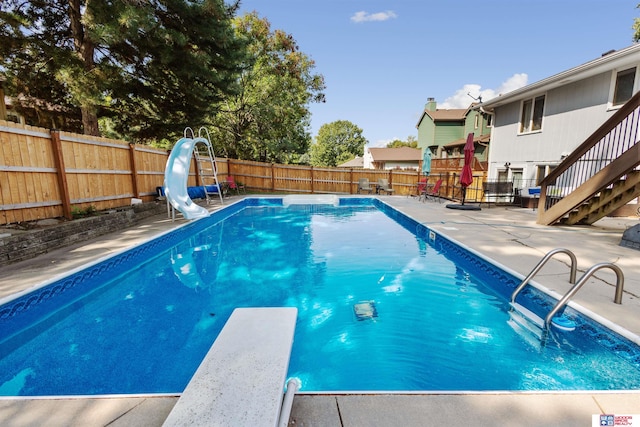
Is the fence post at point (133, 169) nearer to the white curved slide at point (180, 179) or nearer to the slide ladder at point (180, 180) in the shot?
the white curved slide at point (180, 179)

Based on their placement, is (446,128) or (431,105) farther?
(431,105)

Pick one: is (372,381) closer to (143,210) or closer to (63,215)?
(63,215)

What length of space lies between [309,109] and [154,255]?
20.2m

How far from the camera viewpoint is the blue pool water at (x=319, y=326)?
98.8 inches

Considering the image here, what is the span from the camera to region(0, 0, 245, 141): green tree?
7.22m

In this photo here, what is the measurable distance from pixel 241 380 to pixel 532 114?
14198 millimetres

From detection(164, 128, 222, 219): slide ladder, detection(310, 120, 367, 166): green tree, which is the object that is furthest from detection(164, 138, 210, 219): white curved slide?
detection(310, 120, 367, 166): green tree

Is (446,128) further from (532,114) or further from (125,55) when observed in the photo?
(125,55)

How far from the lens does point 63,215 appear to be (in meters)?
6.32

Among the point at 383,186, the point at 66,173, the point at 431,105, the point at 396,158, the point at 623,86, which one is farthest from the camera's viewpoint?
the point at 396,158

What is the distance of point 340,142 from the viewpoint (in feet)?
178

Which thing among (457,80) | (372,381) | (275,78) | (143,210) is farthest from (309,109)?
(372,381)

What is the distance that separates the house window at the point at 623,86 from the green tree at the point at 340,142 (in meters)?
44.7

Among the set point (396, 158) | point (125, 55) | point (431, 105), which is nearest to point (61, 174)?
point (125, 55)
